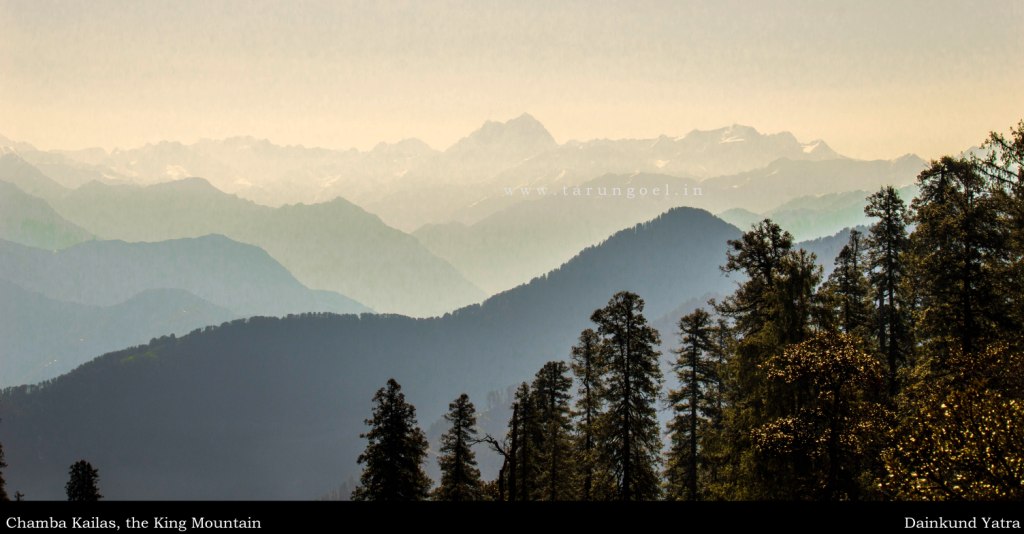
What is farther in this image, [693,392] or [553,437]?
[553,437]

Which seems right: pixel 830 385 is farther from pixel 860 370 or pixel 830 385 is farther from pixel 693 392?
pixel 693 392

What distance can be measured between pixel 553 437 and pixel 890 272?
20940 millimetres

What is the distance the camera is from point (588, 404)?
41625 millimetres

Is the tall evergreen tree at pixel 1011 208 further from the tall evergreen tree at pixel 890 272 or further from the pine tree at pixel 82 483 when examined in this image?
the pine tree at pixel 82 483

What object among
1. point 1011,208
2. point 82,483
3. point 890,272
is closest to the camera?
point 1011,208

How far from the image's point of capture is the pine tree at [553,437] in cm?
4272

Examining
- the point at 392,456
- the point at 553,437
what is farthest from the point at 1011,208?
the point at 392,456

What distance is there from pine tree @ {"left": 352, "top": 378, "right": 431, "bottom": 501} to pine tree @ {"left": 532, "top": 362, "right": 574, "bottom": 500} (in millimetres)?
7513

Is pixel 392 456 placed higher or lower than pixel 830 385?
lower

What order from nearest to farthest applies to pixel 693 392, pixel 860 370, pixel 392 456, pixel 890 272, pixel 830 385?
pixel 860 370, pixel 830 385, pixel 890 272, pixel 392 456, pixel 693 392

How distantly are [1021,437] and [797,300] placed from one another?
10.4 meters

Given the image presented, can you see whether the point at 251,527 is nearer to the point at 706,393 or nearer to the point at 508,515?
the point at 508,515

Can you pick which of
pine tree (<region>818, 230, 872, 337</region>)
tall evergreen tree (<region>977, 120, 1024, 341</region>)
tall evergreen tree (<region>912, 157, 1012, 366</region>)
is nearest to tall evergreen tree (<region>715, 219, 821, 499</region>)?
tall evergreen tree (<region>912, 157, 1012, 366</region>)

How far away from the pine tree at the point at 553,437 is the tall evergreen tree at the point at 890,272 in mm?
18218
